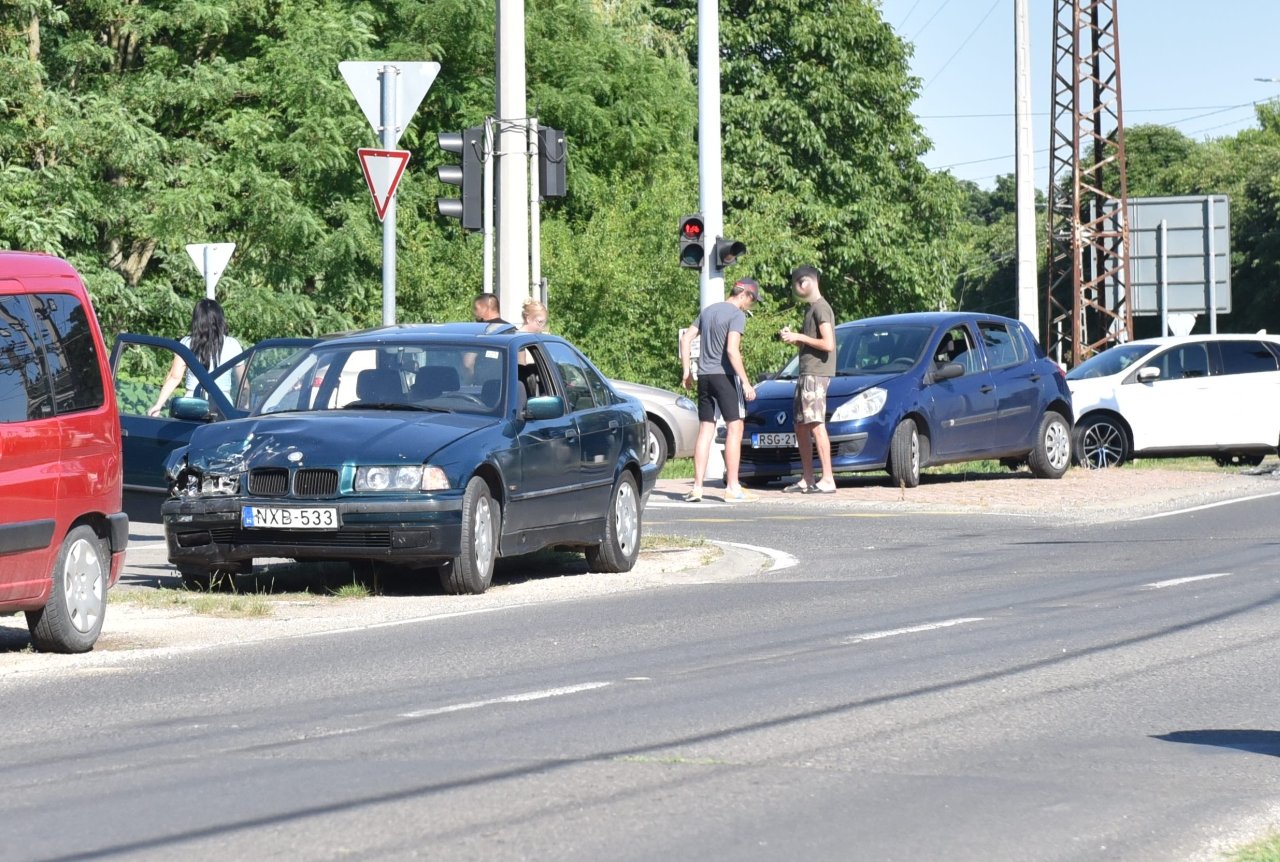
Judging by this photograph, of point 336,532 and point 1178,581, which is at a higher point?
point 336,532

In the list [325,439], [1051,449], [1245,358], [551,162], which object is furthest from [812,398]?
[325,439]

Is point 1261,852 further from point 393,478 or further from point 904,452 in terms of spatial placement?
point 904,452

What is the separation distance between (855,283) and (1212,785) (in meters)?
53.5

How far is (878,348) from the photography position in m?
22.5

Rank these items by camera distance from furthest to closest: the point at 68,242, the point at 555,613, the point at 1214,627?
the point at 68,242
the point at 555,613
the point at 1214,627

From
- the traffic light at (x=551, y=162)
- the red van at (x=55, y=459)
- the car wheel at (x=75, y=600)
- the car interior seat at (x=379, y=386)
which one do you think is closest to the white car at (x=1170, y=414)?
the traffic light at (x=551, y=162)

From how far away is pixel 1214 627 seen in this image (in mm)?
10727

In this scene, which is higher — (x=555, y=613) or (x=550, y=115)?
(x=550, y=115)

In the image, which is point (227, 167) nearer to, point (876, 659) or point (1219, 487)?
point (1219, 487)

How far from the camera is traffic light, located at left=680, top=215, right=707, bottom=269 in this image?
23781 millimetres

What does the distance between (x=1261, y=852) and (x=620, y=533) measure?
9.29 metres

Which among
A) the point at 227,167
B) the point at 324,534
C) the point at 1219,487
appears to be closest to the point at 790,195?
the point at 227,167

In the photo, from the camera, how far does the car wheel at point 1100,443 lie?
26.6 m

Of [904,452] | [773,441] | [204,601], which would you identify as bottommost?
[204,601]
